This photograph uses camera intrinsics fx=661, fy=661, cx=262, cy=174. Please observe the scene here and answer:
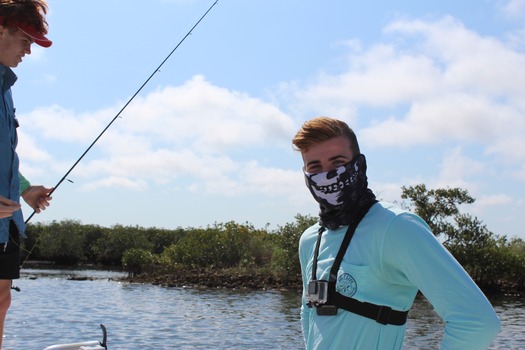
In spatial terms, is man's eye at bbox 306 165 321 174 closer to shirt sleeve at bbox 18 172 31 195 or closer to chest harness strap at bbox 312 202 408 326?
chest harness strap at bbox 312 202 408 326

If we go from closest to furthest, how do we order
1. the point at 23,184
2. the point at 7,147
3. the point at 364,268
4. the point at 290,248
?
the point at 364,268 < the point at 7,147 < the point at 23,184 < the point at 290,248

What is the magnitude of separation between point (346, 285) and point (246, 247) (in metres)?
47.0

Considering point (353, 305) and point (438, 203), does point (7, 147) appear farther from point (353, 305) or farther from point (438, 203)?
point (438, 203)

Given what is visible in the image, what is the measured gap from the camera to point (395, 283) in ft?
7.36

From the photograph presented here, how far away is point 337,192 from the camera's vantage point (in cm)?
239

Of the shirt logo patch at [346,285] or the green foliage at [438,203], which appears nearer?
the shirt logo patch at [346,285]

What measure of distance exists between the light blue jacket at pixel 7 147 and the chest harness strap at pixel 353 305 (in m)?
2.10

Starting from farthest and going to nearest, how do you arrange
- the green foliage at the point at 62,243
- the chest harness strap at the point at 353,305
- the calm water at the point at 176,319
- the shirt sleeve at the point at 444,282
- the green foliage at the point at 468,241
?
the green foliage at the point at 62,243, the green foliage at the point at 468,241, the calm water at the point at 176,319, the chest harness strap at the point at 353,305, the shirt sleeve at the point at 444,282

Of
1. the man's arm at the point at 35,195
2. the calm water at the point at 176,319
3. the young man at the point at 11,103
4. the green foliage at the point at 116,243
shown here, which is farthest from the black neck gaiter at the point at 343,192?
the green foliage at the point at 116,243

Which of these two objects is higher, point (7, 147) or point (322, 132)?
point (7, 147)

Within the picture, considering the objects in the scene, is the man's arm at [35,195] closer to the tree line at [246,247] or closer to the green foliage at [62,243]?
the tree line at [246,247]

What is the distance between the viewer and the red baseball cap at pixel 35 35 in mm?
3629

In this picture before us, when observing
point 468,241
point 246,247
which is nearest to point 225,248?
point 246,247

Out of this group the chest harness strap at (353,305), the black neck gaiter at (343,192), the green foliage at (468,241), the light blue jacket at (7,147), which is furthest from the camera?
the green foliage at (468,241)
